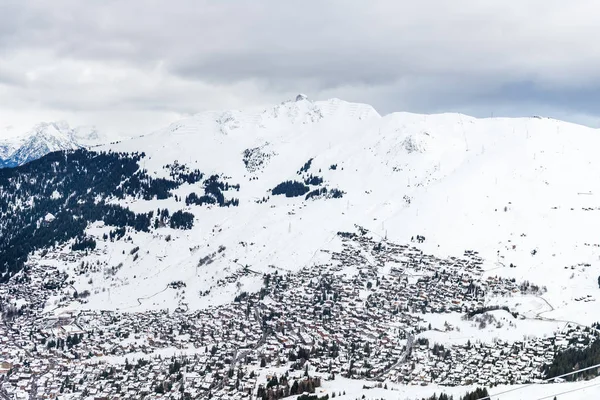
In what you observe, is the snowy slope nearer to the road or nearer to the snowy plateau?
the snowy plateau

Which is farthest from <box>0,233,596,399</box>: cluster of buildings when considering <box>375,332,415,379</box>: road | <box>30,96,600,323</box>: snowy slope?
<box>30,96,600,323</box>: snowy slope

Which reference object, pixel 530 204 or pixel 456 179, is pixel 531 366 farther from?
pixel 456 179

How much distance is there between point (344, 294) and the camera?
12406cm

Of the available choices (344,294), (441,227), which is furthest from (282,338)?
(441,227)

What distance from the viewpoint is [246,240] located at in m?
161

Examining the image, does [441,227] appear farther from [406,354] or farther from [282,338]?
[406,354]

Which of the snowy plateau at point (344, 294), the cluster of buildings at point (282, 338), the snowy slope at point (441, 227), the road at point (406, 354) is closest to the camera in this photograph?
the cluster of buildings at point (282, 338)

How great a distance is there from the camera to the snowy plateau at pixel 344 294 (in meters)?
86.6

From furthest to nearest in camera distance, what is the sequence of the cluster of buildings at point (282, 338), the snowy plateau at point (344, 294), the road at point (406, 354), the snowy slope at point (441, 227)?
the snowy slope at point (441, 227)
the road at point (406, 354)
the snowy plateau at point (344, 294)
the cluster of buildings at point (282, 338)

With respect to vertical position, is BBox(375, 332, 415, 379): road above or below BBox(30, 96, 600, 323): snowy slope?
below

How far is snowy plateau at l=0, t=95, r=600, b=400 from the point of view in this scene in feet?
284

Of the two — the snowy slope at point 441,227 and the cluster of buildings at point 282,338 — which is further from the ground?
the snowy slope at point 441,227

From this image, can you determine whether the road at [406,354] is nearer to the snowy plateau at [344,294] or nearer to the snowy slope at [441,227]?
the snowy plateau at [344,294]

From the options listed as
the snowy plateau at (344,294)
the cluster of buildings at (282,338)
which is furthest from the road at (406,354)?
the snowy plateau at (344,294)
